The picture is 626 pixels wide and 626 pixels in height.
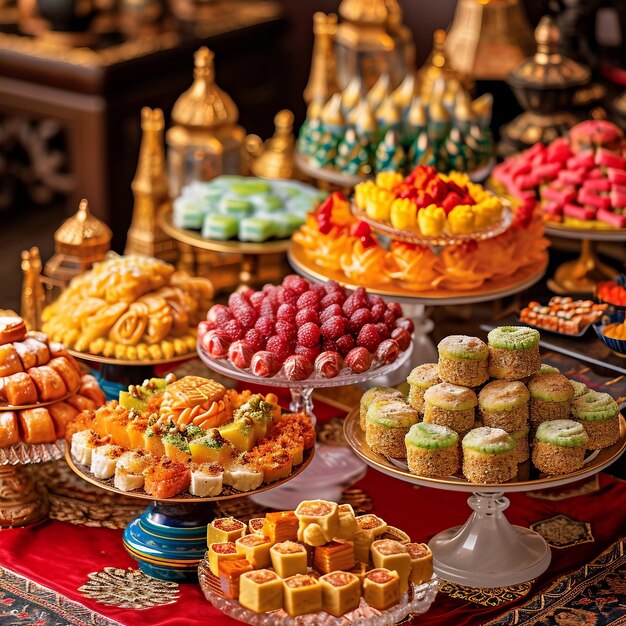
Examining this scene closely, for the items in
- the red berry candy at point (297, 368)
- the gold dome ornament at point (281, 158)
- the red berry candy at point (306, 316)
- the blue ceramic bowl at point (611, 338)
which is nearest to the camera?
the red berry candy at point (297, 368)

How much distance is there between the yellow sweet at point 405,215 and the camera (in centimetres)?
312

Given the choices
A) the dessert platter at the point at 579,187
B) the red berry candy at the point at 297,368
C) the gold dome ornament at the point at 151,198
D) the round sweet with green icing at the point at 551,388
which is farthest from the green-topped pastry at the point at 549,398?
the gold dome ornament at the point at 151,198

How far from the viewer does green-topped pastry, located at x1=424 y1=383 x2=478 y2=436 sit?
248 cm

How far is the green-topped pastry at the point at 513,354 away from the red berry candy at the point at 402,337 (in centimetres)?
30

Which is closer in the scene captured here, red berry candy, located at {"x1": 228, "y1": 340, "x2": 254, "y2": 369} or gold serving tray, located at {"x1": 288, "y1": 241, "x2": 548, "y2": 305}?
red berry candy, located at {"x1": 228, "y1": 340, "x2": 254, "y2": 369}

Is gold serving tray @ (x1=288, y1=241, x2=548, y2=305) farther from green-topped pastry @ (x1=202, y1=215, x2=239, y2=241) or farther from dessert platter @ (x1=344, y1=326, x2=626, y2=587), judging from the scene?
dessert platter @ (x1=344, y1=326, x2=626, y2=587)

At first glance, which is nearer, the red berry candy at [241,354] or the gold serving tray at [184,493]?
the gold serving tray at [184,493]

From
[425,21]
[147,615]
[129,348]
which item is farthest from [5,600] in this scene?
[425,21]

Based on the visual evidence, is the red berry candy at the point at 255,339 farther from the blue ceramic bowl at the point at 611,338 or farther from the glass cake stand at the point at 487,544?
the blue ceramic bowl at the point at 611,338

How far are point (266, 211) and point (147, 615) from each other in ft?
4.63

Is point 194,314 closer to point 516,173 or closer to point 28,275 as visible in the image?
point 28,275

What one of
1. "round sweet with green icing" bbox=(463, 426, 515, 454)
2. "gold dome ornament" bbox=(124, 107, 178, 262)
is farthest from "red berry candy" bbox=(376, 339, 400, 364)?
"gold dome ornament" bbox=(124, 107, 178, 262)

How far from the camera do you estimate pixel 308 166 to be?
3877 mm

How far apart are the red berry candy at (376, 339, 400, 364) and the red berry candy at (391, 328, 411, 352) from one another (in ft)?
0.12
